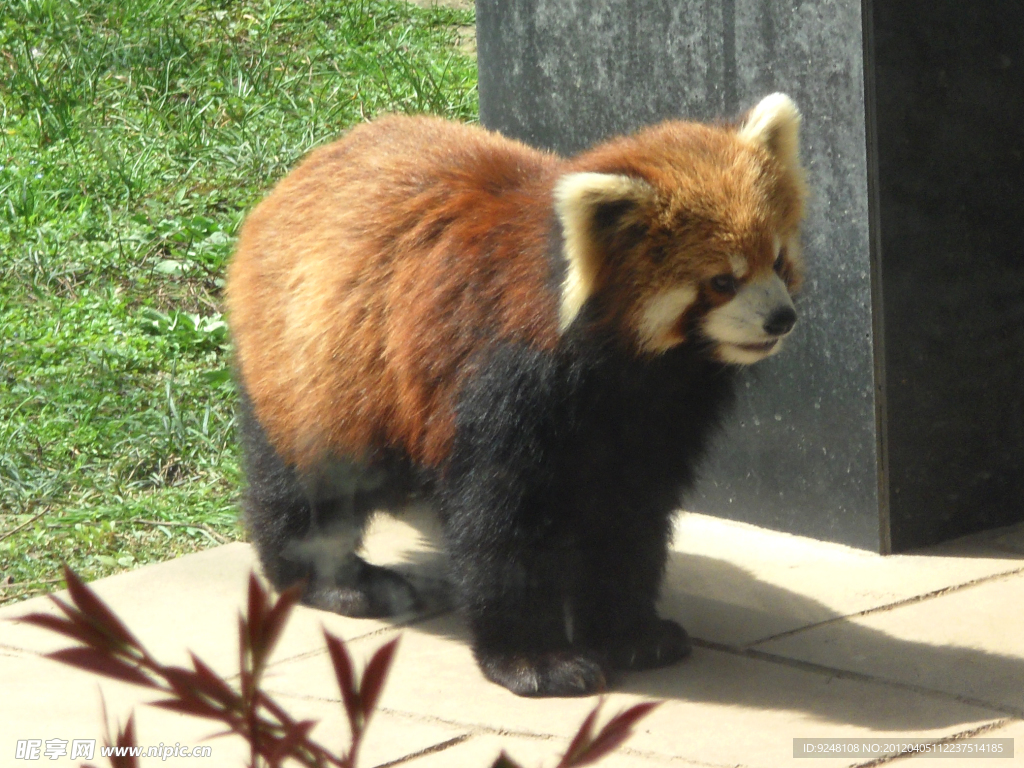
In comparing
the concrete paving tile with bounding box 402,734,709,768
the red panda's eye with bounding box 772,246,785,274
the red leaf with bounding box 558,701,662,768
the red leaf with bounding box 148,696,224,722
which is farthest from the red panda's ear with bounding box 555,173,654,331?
the red leaf with bounding box 148,696,224,722

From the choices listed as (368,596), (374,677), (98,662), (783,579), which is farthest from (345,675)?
(783,579)

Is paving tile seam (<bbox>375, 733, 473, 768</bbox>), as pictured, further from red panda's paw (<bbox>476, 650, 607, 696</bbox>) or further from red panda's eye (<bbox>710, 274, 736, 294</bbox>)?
red panda's eye (<bbox>710, 274, 736, 294</bbox>)

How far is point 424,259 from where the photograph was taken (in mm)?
3611

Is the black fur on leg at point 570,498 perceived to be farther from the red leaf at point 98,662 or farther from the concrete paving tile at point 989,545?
the red leaf at point 98,662

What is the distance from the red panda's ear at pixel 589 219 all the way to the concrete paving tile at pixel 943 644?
124 centimetres

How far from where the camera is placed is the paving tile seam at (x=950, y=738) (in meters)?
2.93

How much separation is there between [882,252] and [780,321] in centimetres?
114

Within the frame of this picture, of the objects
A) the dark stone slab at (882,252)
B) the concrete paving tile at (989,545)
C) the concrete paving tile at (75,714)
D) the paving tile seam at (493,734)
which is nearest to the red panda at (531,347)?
the paving tile seam at (493,734)

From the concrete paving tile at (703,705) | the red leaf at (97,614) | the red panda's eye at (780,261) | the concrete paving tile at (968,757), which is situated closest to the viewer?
the red leaf at (97,614)

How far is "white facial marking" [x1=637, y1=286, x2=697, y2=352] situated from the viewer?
3.22 metres

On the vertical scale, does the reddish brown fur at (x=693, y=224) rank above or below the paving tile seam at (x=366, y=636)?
above

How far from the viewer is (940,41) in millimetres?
4117

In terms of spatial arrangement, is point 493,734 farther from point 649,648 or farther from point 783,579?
point 783,579

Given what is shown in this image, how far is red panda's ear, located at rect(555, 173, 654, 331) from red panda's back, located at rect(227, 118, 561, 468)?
82 millimetres
